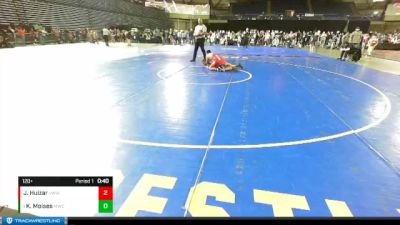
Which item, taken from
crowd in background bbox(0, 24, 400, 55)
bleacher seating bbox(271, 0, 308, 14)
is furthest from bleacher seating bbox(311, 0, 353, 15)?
crowd in background bbox(0, 24, 400, 55)

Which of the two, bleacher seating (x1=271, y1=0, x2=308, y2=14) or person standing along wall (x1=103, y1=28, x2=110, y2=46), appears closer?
person standing along wall (x1=103, y1=28, x2=110, y2=46)

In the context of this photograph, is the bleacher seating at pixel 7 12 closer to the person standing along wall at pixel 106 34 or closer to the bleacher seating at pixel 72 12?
the bleacher seating at pixel 72 12

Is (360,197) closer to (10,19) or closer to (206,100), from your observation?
(206,100)

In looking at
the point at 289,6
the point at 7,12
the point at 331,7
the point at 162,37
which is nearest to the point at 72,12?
the point at 7,12

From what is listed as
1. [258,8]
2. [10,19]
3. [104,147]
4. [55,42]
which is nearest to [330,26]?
[258,8]

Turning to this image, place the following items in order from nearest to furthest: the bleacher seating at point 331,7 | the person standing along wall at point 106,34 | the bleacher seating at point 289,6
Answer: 1. the person standing along wall at point 106,34
2. the bleacher seating at point 331,7
3. the bleacher seating at point 289,6

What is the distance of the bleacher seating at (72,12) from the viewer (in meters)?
16.6

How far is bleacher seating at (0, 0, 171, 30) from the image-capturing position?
16562 mm

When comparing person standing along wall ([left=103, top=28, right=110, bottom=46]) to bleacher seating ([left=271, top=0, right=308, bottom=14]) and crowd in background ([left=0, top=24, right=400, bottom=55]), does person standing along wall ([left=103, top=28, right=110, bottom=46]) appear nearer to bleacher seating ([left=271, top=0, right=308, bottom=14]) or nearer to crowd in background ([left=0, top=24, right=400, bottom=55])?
crowd in background ([left=0, top=24, right=400, bottom=55])

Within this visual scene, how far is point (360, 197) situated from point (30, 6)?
1975 centimetres

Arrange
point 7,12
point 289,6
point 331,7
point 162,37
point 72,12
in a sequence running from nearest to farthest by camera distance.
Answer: point 7,12 → point 72,12 → point 162,37 → point 331,7 → point 289,6

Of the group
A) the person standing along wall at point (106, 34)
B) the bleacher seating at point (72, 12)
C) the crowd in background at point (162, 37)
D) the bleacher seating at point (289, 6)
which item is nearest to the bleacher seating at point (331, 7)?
the bleacher seating at point (289, 6)

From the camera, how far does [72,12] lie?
19.2 metres

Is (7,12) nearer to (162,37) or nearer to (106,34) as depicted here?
(106,34)
